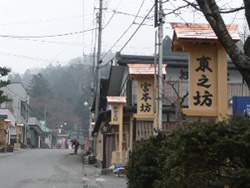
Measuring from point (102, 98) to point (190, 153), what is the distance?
1305 inches

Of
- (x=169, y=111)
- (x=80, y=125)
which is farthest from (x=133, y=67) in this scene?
(x=80, y=125)

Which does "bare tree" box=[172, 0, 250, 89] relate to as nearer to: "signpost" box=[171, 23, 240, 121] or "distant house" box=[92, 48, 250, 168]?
"signpost" box=[171, 23, 240, 121]

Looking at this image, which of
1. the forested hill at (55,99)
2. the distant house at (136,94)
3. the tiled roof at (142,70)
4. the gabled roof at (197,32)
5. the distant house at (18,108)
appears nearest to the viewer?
the gabled roof at (197,32)

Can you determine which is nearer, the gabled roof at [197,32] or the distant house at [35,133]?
the gabled roof at [197,32]

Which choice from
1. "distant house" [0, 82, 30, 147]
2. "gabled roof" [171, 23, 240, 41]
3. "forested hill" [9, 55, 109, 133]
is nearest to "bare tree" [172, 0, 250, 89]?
"gabled roof" [171, 23, 240, 41]

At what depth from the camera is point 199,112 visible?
1089 centimetres

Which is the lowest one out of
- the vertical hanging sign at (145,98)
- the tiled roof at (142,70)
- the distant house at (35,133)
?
the distant house at (35,133)

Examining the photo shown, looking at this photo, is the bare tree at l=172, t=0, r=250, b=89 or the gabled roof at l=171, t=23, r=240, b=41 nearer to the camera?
the bare tree at l=172, t=0, r=250, b=89

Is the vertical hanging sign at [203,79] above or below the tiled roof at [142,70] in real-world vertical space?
below

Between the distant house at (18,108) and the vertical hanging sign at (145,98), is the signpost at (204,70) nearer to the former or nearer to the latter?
the vertical hanging sign at (145,98)

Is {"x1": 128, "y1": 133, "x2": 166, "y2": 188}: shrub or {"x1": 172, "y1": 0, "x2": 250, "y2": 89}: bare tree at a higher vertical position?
{"x1": 172, "y1": 0, "x2": 250, "y2": 89}: bare tree

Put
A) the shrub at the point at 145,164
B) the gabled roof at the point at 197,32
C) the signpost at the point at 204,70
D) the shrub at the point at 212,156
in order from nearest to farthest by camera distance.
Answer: the shrub at the point at 212,156 < the shrub at the point at 145,164 < the gabled roof at the point at 197,32 < the signpost at the point at 204,70

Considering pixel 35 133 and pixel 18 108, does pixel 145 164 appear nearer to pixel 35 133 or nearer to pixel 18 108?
pixel 18 108

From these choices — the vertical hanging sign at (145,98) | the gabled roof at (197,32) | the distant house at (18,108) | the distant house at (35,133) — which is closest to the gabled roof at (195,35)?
the gabled roof at (197,32)
